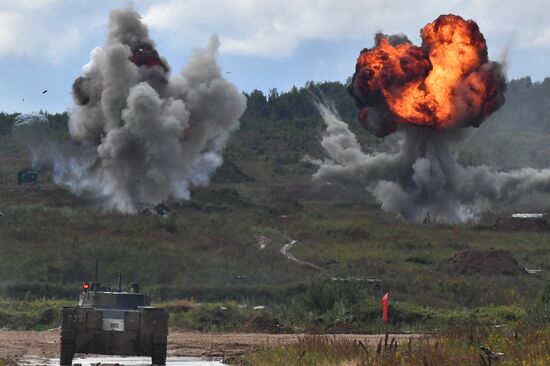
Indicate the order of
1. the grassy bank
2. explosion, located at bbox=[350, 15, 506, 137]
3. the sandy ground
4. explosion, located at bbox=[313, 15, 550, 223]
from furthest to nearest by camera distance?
explosion, located at bbox=[313, 15, 550, 223] < explosion, located at bbox=[350, 15, 506, 137] < the sandy ground < the grassy bank

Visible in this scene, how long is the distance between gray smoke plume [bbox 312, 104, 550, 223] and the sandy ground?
54044 mm

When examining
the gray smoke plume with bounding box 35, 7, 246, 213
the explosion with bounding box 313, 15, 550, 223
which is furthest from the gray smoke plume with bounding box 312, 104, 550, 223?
the gray smoke plume with bounding box 35, 7, 246, 213

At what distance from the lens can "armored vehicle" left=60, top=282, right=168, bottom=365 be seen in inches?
834

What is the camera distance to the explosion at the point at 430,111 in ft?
265

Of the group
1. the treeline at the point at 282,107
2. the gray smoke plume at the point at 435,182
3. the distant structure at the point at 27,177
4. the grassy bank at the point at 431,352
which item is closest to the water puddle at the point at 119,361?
the grassy bank at the point at 431,352

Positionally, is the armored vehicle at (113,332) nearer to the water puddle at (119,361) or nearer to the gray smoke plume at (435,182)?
the water puddle at (119,361)

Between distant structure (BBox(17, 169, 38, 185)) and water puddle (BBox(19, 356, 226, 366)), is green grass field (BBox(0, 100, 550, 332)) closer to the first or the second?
distant structure (BBox(17, 169, 38, 185))

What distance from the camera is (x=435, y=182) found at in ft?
282

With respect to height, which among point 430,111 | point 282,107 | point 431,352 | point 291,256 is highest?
point 282,107

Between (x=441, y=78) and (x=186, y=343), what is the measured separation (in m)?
55.2

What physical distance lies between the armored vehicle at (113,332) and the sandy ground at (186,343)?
2.31 metres

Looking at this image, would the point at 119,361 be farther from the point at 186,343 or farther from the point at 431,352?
the point at 431,352

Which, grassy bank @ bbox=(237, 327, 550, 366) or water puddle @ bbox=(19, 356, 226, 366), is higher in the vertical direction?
grassy bank @ bbox=(237, 327, 550, 366)

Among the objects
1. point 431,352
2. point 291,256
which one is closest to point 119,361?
point 431,352
